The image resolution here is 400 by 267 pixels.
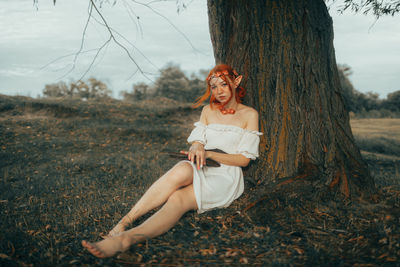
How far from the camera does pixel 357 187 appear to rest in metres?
3.15

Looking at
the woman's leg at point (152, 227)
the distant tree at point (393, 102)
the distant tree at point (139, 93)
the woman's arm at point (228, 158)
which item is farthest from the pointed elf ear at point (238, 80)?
the distant tree at point (139, 93)

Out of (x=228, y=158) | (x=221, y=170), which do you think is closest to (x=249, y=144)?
(x=228, y=158)

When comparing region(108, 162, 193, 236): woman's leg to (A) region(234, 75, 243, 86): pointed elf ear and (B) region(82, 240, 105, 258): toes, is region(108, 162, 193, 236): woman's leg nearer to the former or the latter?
(B) region(82, 240, 105, 258): toes

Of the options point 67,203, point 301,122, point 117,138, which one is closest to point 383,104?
point 117,138

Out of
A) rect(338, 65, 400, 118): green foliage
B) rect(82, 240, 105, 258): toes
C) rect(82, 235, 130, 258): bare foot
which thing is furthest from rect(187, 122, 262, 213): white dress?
rect(338, 65, 400, 118): green foliage

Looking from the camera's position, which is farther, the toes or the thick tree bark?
the thick tree bark

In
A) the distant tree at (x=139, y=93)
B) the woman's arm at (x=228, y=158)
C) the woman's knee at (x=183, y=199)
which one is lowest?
the woman's knee at (x=183, y=199)

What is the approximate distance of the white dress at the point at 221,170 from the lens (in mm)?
2848

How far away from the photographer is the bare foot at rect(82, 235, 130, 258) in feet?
7.06

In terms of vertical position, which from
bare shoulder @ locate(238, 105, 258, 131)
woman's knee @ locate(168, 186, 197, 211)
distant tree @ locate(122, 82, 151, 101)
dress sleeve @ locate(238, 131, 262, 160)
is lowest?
woman's knee @ locate(168, 186, 197, 211)

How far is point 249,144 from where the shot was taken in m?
3.03

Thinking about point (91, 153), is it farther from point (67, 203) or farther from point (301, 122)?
point (301, 122)

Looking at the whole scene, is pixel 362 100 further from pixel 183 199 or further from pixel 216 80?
pixel 183 199

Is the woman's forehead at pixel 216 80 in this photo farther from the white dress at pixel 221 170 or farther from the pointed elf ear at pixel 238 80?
the white dress at pixel 221 170
